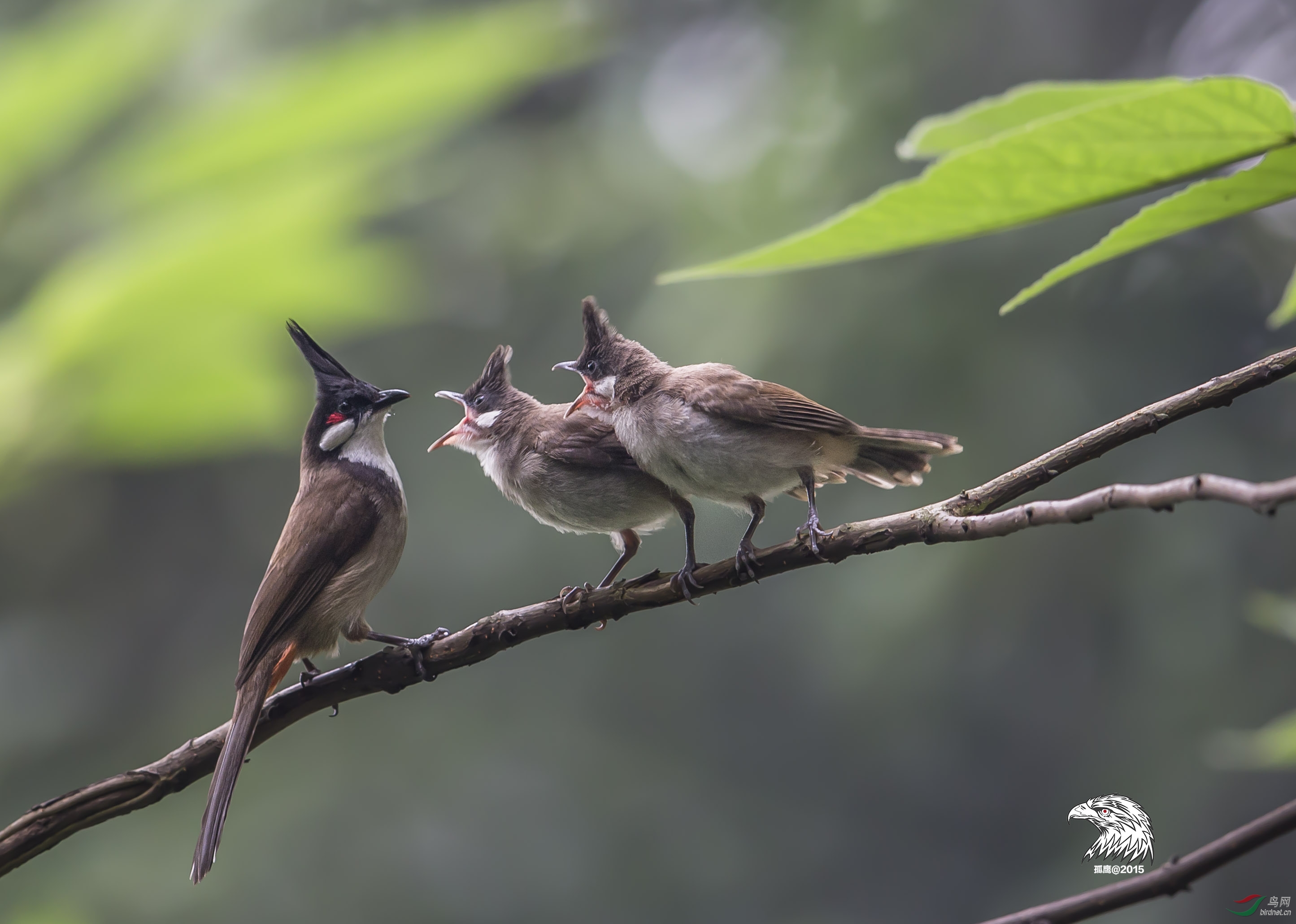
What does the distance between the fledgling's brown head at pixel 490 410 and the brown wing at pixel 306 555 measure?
0.58 m

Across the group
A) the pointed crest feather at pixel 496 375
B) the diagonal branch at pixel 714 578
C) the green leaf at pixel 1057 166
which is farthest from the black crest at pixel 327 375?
the green leaf at pixel 1057 166

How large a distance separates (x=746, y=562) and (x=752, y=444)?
60 cm

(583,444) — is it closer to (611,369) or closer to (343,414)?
(611,369)

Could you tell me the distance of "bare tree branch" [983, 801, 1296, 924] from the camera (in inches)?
34.6

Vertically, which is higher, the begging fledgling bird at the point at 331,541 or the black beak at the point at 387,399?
the black beak at the point at 387,399

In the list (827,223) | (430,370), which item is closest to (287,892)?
(430,370)

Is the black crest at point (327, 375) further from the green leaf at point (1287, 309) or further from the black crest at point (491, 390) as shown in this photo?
the green leaf at point (1287, 309)

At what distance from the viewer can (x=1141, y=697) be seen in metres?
6.49

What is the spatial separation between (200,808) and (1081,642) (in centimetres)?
595

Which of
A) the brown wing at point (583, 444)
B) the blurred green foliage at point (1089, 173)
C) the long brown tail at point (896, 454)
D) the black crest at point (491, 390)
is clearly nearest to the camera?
the blurred green foliage at point (1089, 173)

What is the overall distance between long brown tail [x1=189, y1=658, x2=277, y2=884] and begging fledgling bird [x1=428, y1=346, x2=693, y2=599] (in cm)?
76

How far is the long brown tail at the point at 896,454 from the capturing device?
2.17 meters

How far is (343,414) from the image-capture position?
2781mm

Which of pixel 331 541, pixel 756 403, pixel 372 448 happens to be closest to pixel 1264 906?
pixel 756 403
